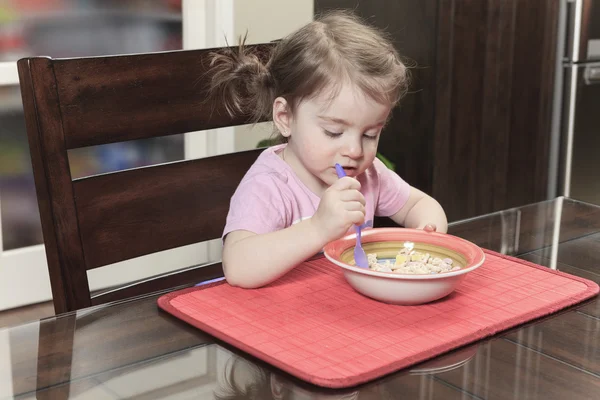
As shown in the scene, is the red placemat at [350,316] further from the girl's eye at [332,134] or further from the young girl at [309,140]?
the girl's eye at [332,134]

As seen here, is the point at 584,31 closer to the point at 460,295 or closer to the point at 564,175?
the point at 564,175

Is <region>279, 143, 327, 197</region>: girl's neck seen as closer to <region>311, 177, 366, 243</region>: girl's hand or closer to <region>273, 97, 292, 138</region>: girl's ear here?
<region>273, 97, 292, 138</region>: girl's ear

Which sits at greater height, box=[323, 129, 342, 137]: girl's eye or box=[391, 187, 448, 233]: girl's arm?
box=[323, 129, 342, 137]: girl's eye

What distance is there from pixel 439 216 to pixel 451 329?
467 mm

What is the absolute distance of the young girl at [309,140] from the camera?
108cm

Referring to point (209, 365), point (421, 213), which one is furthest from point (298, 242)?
point (421, 213)

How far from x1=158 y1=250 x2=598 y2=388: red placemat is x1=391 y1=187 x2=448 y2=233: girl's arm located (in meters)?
0.23

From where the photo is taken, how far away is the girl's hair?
1241mm

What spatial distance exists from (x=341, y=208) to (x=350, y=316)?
155 millimetres

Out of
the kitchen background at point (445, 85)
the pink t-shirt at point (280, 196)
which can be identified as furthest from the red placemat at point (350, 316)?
the kitchen background at point (445, 85)

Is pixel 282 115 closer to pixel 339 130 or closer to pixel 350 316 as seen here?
pixel 339 130

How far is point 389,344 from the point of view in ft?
2.92

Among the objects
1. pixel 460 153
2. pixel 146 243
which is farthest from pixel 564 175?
pixel 146 243

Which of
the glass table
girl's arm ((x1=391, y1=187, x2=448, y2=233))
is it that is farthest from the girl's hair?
the glass table
